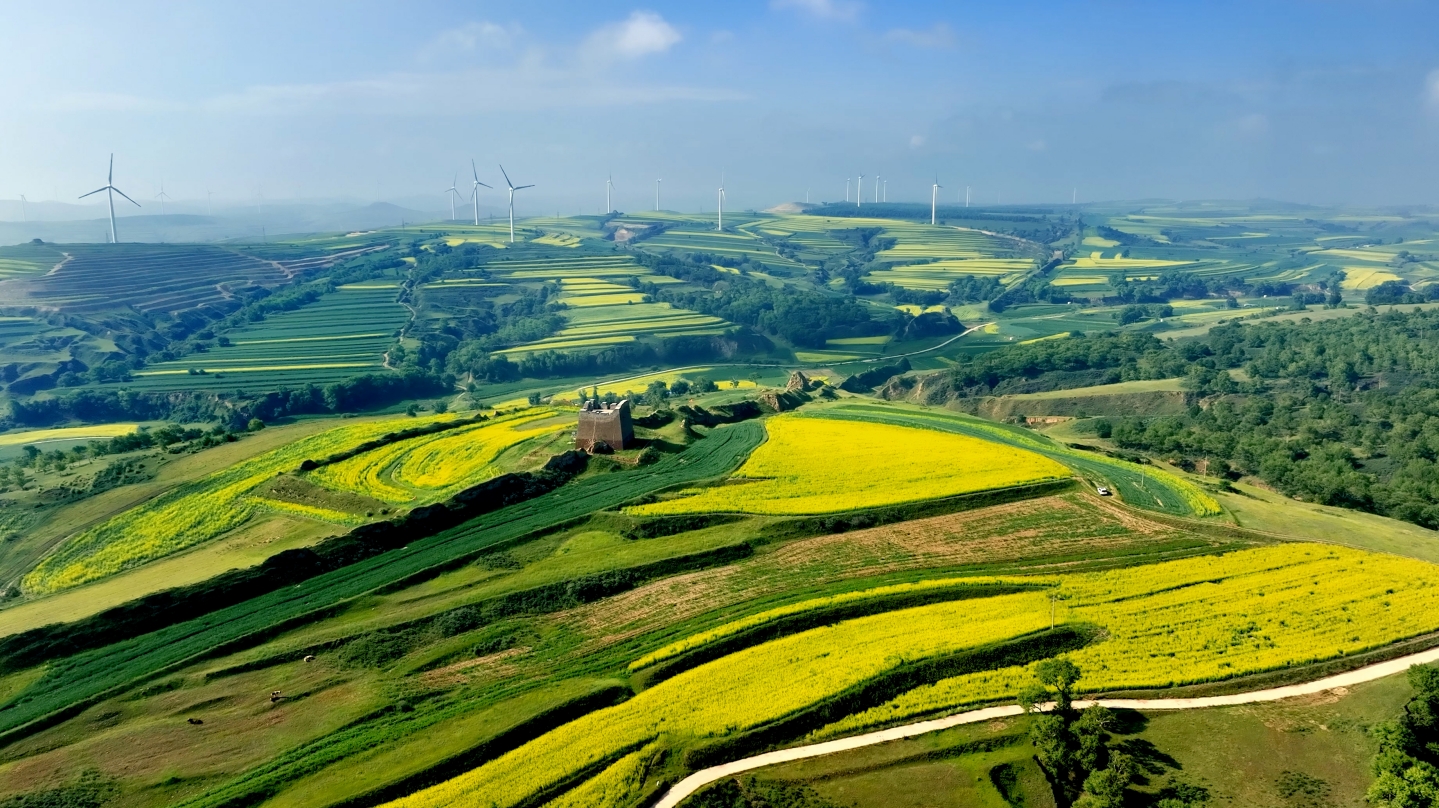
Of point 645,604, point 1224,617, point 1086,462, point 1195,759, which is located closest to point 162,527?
point 645,604

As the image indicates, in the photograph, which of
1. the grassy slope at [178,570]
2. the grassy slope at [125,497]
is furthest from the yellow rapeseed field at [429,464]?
the grassy slope at [125,497]

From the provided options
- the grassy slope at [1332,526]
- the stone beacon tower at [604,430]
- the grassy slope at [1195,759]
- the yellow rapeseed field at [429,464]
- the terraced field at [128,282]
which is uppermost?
the terraced field at [128,282]

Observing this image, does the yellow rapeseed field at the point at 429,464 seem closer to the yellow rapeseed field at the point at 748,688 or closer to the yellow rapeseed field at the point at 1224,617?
the yellow rapeseed field at the point at 748,688

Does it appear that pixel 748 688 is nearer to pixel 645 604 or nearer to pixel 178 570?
pixel 645 604

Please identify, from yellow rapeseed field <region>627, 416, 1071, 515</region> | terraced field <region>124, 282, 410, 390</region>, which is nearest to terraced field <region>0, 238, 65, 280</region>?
terraced field <region>124, 282, 410, 390</region>

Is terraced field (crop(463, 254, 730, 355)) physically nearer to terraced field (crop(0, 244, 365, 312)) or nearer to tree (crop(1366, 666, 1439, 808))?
terraced field (crop(0, 244, 365, 312))

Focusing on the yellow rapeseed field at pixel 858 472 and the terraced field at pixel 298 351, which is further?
the terraced field at pixel 298 351
